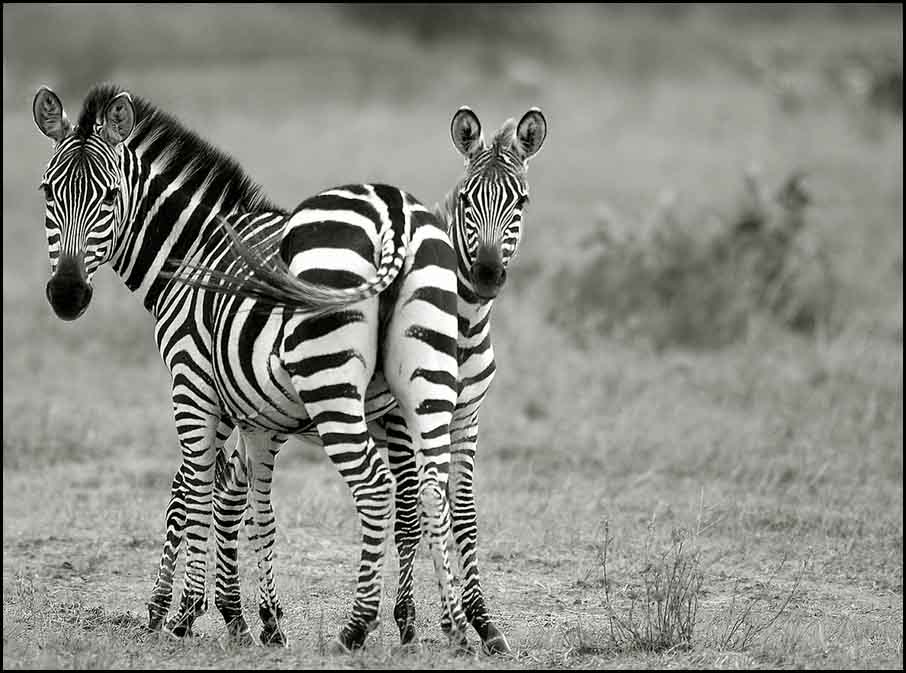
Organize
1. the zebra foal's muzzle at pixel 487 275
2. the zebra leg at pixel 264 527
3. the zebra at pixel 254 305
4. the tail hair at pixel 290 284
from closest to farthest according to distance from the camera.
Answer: the tail hair at pixel 290 284
the zebra at pixel 254 305
the zebra foal's muzzle at pixel 487 275
the zebra leg at pixel 264 527

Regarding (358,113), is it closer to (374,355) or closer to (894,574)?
(894,574)

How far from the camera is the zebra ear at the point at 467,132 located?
18.6 ft

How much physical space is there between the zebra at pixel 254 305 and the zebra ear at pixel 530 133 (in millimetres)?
557

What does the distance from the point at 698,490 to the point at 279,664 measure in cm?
455

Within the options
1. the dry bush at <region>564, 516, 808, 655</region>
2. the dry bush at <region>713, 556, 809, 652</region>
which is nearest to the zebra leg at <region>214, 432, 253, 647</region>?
the dry bush at <region>564, 516, 808, 655</region>

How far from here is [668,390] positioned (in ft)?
36.7

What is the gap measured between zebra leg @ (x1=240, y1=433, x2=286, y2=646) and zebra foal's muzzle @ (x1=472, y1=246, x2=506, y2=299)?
46.9 inches

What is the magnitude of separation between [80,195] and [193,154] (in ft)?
2.26

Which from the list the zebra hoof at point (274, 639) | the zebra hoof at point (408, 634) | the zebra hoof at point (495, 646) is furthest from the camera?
the zebra hoof at point (274, 639)

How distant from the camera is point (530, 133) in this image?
5.67 metres

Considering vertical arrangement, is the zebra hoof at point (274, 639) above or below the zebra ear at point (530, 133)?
below

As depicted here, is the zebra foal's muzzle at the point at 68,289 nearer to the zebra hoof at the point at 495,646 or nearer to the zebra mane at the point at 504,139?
the zebra mane at the point at 504,139

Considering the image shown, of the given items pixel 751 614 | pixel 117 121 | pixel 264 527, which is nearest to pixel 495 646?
pixel 264 527

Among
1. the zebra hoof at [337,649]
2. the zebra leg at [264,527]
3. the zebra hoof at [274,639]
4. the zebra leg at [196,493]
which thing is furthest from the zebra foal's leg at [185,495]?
the zebra hoof at [337,649]
